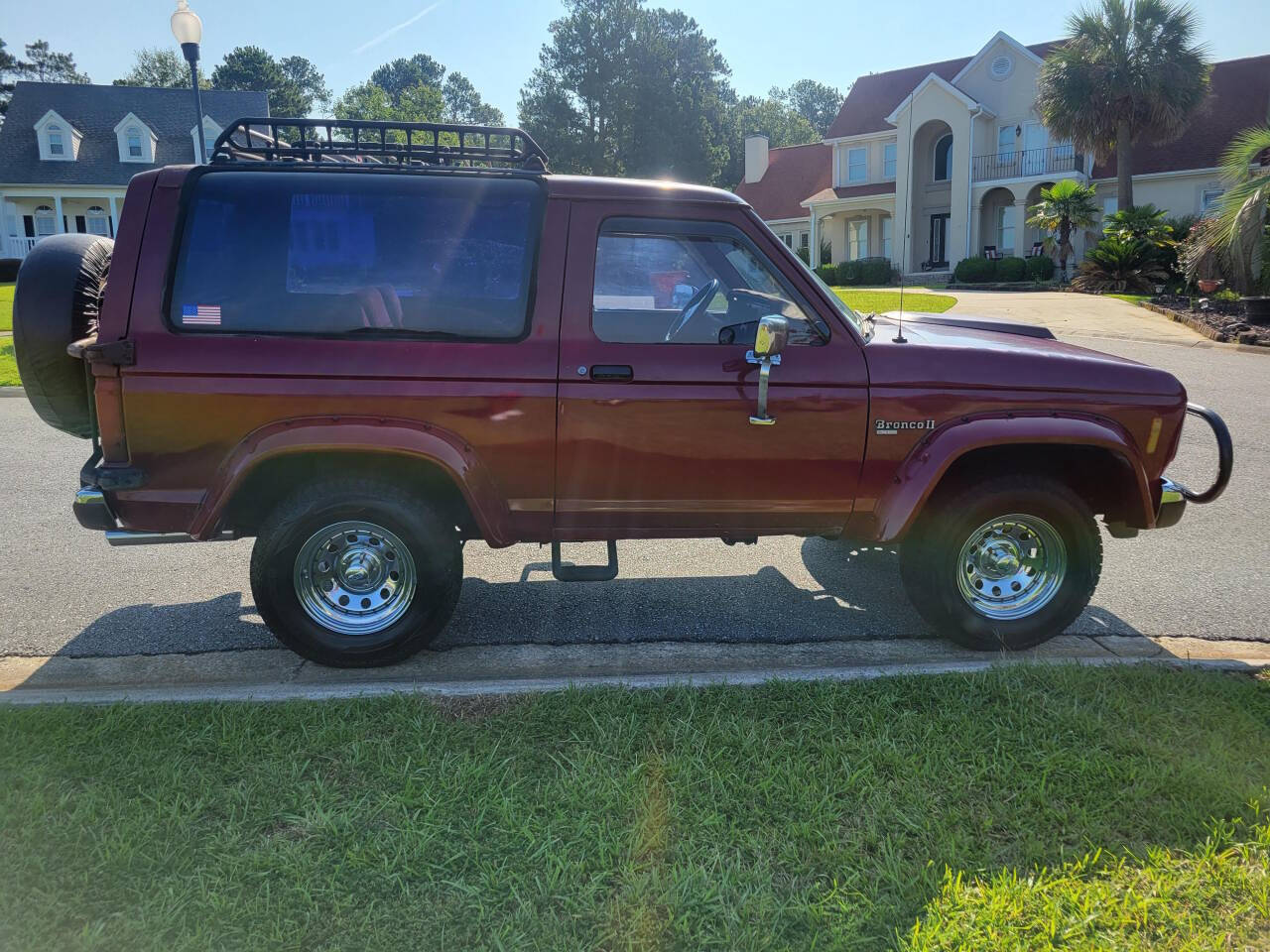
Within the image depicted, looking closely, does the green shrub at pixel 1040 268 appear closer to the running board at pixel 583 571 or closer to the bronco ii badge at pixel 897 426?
the bronco ii badge at pixel 897 426

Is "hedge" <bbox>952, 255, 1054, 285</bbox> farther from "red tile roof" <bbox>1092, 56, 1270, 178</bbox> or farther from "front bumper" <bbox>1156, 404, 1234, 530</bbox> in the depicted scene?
"front bumper" <bbox>1156, 404, 1234, 530</bbox>

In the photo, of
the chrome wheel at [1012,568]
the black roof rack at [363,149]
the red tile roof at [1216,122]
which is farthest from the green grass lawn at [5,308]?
the red tile roof at [1216,122]

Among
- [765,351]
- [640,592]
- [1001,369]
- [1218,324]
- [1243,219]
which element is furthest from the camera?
[1243,219]

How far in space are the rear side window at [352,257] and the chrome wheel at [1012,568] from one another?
2388 millimetres

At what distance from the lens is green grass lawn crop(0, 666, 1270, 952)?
2.52m

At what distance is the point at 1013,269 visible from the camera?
30.5m

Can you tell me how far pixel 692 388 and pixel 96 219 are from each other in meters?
43.0

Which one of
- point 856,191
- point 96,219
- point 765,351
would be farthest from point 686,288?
point 96,219

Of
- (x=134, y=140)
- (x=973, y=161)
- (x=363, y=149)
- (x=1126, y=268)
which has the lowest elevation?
(x=363, y=149)

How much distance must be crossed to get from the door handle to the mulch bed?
1599 centimetres

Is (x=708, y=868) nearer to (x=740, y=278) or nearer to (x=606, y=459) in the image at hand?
(x=606, y=459)

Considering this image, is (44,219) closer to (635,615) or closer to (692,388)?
(635,615)

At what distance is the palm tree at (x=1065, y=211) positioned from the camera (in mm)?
28172

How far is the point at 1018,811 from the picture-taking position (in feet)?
9.88
